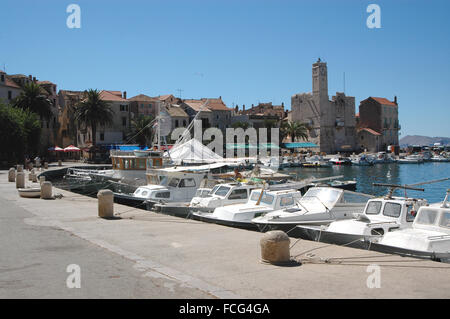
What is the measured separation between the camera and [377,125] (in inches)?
5007

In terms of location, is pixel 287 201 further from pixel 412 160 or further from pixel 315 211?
pixel 412 160

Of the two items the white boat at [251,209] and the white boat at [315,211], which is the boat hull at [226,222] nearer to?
the white boat at [251,209]

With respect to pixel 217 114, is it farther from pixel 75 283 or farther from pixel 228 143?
pixel 75 283

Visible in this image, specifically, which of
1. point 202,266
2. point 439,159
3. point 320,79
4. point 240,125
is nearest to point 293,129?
point 320,79

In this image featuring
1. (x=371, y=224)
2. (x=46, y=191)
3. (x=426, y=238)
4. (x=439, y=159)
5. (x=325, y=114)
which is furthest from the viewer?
(x=439, y=159)

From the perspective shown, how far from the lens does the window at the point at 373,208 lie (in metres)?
16.6

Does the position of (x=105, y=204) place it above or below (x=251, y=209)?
above

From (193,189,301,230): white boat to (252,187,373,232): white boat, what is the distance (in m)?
0.63

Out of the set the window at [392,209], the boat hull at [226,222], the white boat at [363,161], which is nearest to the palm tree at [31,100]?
the boat hull at [226,222]

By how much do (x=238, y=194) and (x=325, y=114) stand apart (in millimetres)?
96001

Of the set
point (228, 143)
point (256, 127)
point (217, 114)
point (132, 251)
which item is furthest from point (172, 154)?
point (256, 127)

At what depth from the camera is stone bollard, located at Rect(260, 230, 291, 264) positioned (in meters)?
9.56

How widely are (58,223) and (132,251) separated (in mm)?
5323

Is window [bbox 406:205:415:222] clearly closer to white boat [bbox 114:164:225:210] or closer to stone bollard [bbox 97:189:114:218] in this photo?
stone bollard [bbox 97:189:114:218]
